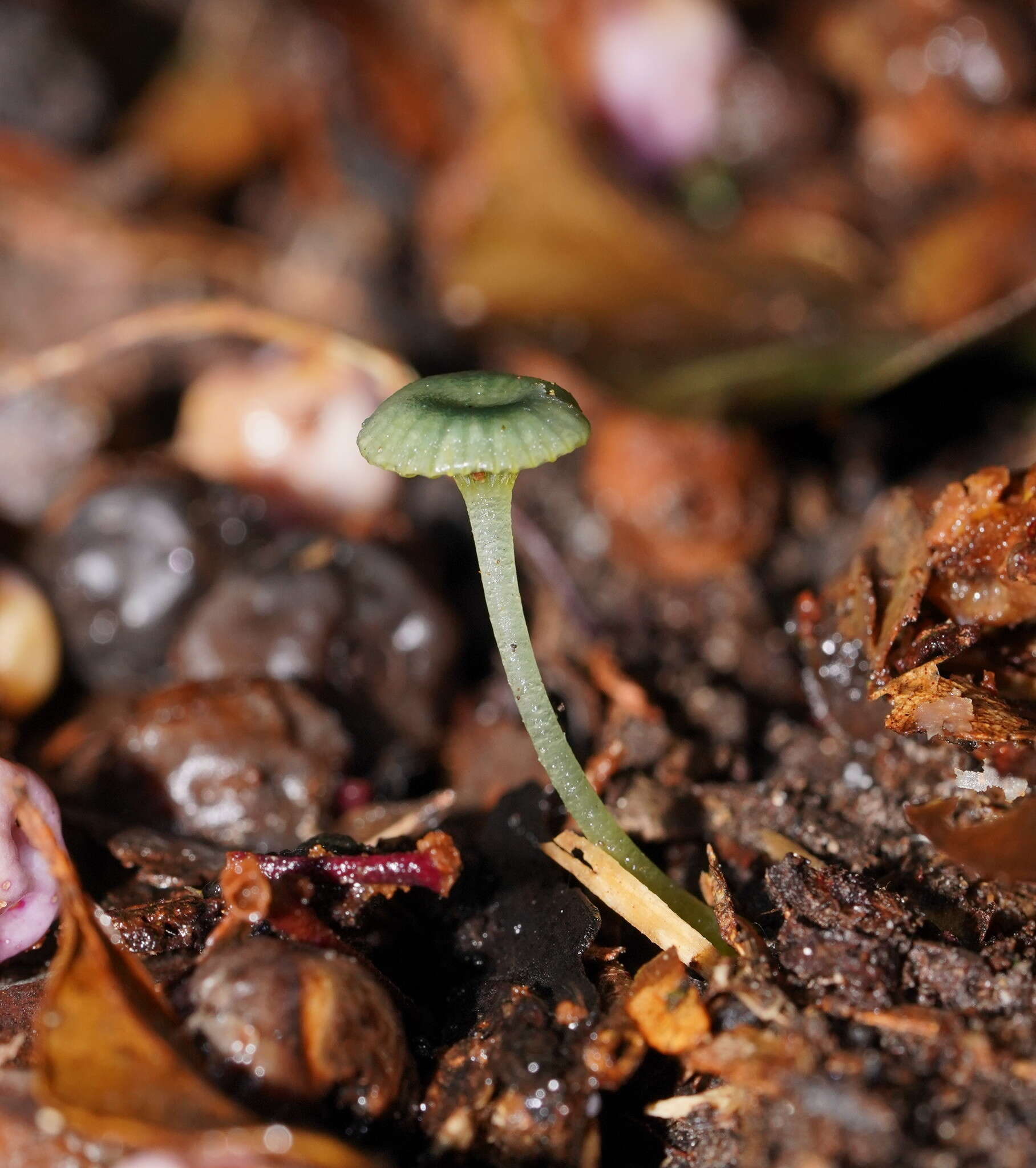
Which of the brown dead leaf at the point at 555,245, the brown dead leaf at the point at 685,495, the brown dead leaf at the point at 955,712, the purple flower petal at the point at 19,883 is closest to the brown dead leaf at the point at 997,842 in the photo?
the brown dead leaf at the point at 955,712

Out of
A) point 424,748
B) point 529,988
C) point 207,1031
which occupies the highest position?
point 207,1031

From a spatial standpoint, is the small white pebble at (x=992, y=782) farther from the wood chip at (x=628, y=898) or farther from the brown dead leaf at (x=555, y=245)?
the brown dead leaf at (x=555, y=245)

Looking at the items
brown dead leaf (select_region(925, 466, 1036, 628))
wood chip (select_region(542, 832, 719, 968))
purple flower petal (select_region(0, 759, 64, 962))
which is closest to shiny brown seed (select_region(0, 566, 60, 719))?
purple flower petal (select_region(0, 759, 64, 962))

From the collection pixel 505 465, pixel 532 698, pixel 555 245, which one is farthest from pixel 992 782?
pixel 555 245

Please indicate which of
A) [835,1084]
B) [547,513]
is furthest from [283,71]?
[835,1084]

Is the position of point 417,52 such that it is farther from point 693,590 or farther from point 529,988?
point 529,988

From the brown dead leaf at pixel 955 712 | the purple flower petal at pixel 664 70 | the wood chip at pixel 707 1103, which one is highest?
the purple flower petal at pixel 664 70

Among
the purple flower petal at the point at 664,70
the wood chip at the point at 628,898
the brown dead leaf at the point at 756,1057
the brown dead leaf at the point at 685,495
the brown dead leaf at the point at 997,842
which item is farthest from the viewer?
the purple flower petal at the point at 664,70
